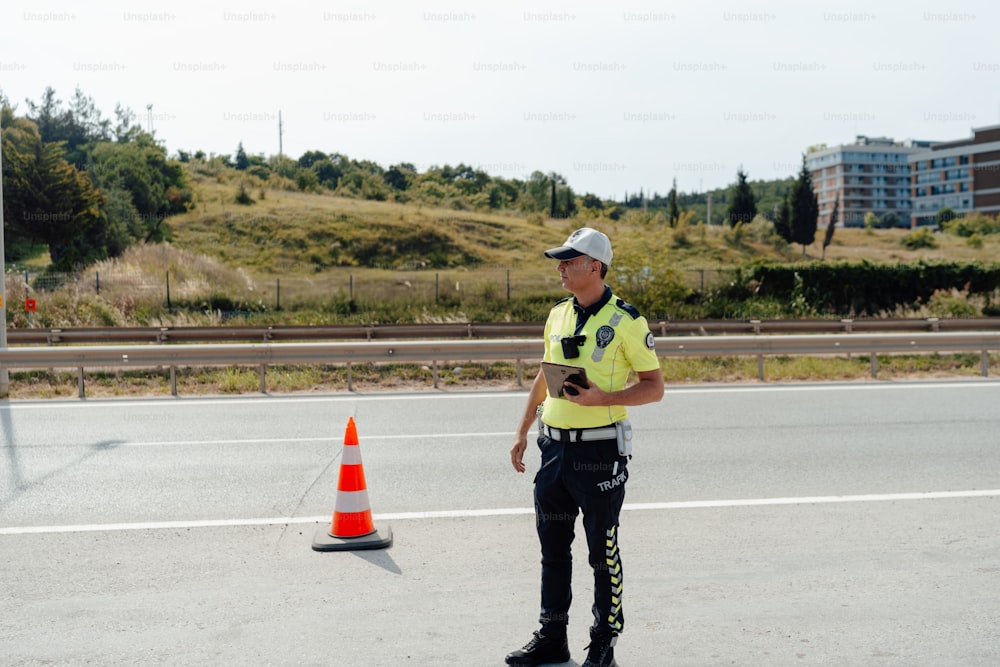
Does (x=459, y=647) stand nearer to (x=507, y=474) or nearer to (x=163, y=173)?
(x=507, y=474)

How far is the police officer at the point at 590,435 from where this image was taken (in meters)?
3.75

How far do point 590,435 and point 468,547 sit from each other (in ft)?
6.91

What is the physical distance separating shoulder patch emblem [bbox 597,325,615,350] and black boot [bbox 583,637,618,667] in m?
1.29

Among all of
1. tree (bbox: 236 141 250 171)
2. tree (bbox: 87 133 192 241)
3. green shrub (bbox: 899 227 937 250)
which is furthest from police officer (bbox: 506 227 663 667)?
tree (bbox: 236 141 250 171)

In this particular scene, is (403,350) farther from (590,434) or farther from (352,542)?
(590,434)

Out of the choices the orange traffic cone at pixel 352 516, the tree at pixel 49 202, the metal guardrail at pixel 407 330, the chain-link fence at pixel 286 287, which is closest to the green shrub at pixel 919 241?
the chain-link fence at pixel 286 287

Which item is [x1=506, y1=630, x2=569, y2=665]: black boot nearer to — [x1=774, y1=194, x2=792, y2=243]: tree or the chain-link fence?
the chain-link fence

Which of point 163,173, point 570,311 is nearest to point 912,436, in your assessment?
point 570,311

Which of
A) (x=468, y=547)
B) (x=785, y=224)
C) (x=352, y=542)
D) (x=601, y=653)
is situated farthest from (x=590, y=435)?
(x=785, y=224)

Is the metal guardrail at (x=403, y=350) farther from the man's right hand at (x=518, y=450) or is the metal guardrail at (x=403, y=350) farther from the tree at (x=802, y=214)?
the tree at (x=802, y=214)

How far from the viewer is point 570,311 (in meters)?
3.89

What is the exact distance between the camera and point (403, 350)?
13.2 metres

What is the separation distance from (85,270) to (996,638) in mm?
38447

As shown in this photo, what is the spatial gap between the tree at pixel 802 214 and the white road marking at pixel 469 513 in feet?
189
